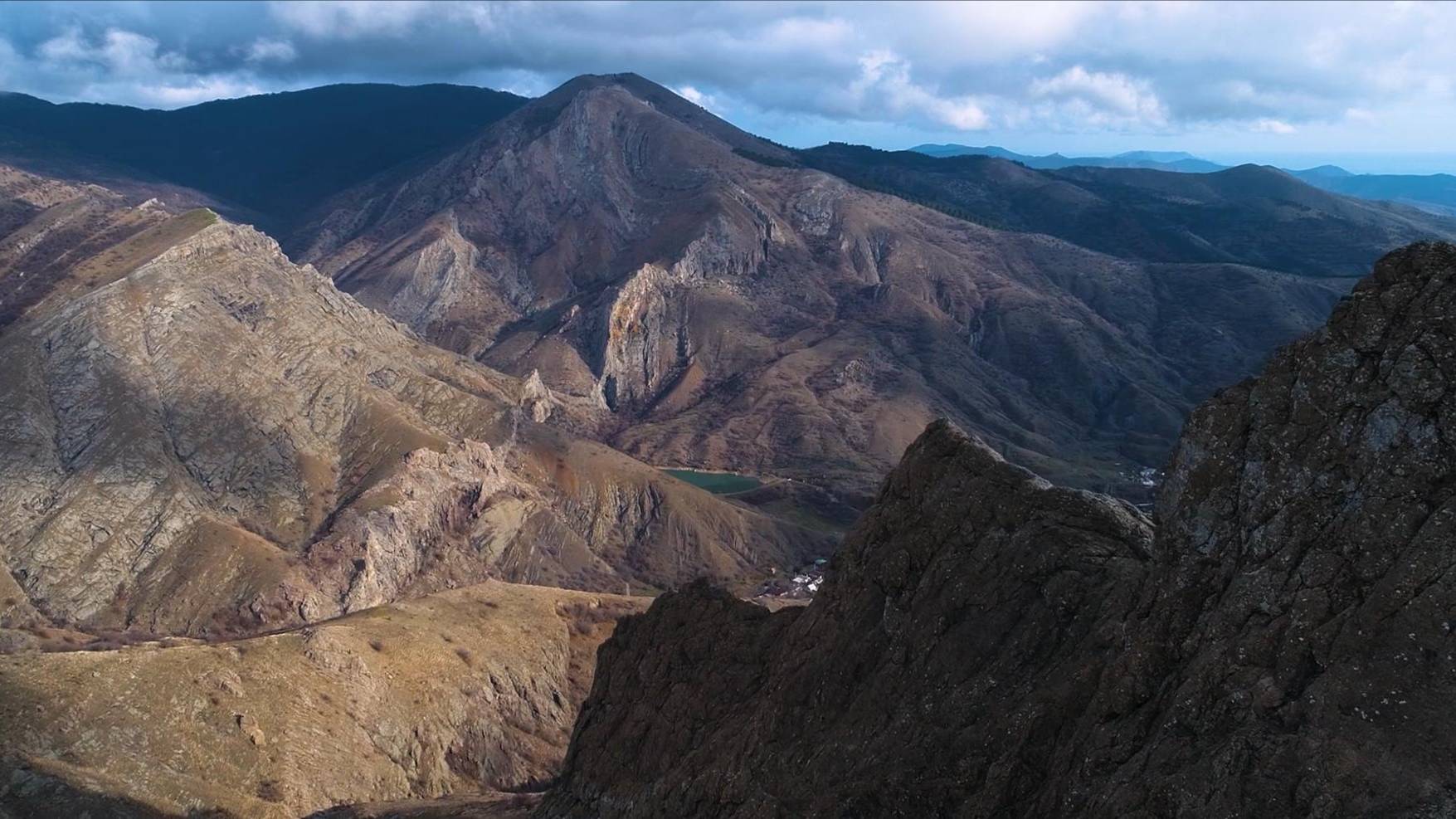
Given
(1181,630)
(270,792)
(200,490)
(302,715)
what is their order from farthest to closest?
(200,490)
(302,715)
(270,792)
(1181,630)

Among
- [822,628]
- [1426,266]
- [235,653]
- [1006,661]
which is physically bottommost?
[235,653]

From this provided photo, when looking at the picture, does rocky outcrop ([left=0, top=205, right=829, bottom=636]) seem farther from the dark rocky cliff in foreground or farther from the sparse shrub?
the dark rocky cliff in foreground

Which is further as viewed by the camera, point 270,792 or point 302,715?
point 302,715

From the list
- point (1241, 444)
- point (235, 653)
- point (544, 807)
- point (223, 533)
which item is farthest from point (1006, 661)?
point (223, 533)

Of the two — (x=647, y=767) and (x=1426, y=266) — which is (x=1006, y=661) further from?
(x=647, y=767)

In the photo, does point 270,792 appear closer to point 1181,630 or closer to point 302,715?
point 302,715

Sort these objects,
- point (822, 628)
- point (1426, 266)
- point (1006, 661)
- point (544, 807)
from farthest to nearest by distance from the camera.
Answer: point (544, 807), point (822, 628), point (1006, 661), point (1426, 266)

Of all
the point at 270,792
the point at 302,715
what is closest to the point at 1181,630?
the point at 270,792

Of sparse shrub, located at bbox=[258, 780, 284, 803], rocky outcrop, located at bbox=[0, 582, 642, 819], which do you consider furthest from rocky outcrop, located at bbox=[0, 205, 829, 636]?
sparse shrub, located at bbox=[258, 780, 284, 803]

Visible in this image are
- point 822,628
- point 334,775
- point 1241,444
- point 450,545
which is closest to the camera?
point 1241,444
